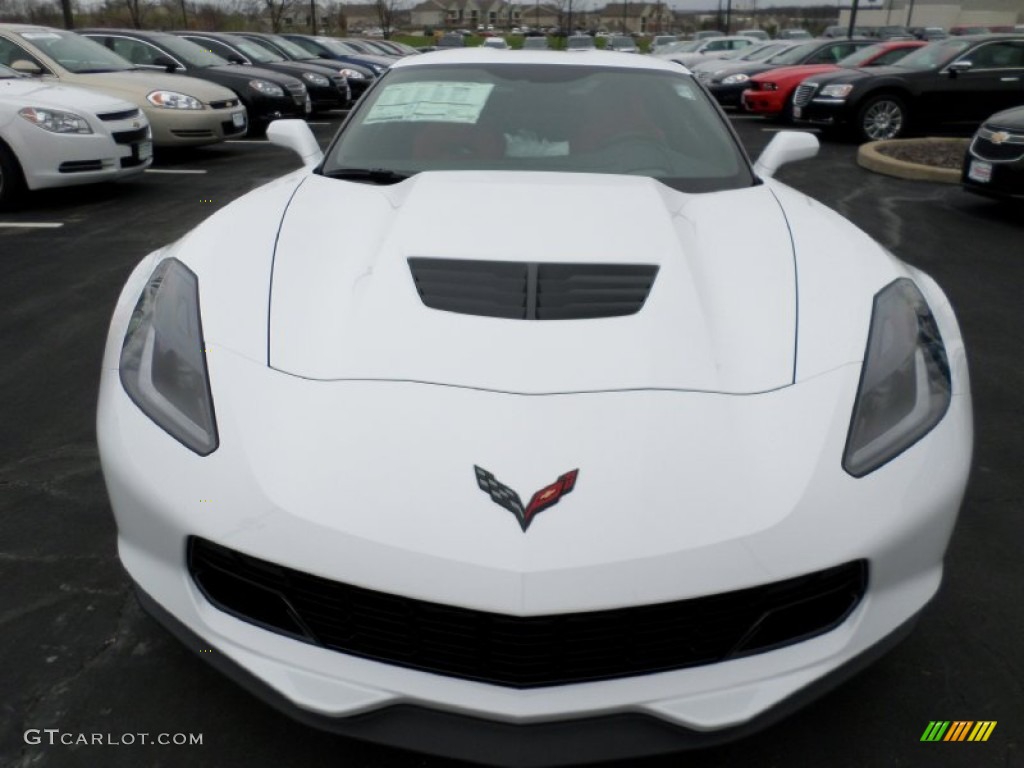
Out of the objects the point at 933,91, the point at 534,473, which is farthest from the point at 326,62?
the point at 534,473

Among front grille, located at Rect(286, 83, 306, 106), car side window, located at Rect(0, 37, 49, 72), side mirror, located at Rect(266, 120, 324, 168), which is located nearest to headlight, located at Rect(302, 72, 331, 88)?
front grille, located at Rect(286, 83, 306, 106)

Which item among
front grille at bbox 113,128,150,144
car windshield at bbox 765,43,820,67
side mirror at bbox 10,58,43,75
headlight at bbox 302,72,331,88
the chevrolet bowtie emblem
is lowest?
headlight at bbox 302,72,331,88

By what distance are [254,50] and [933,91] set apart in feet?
37.5

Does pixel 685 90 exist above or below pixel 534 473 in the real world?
above

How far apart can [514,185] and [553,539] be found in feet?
4.56

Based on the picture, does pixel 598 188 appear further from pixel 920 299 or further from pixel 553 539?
pixel 553 539

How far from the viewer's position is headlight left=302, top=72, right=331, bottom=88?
1480 cm

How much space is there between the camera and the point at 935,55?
12203 mm

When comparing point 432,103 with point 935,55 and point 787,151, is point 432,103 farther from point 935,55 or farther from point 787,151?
point 935,55

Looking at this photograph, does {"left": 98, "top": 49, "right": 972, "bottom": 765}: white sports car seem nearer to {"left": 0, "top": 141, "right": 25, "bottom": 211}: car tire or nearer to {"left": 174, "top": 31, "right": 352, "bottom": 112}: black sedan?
{"left": 0, "top": 141, "right": 25, "bottom": 211}: car tire

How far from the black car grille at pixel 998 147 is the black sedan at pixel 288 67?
1083 centimetres

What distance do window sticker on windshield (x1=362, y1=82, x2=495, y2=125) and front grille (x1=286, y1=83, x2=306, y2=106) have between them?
33.7 feet

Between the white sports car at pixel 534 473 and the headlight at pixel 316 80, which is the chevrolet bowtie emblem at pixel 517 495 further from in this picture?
the headlight at pixel 316 80

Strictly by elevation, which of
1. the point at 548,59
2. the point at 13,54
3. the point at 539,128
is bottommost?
the point at 13,54
